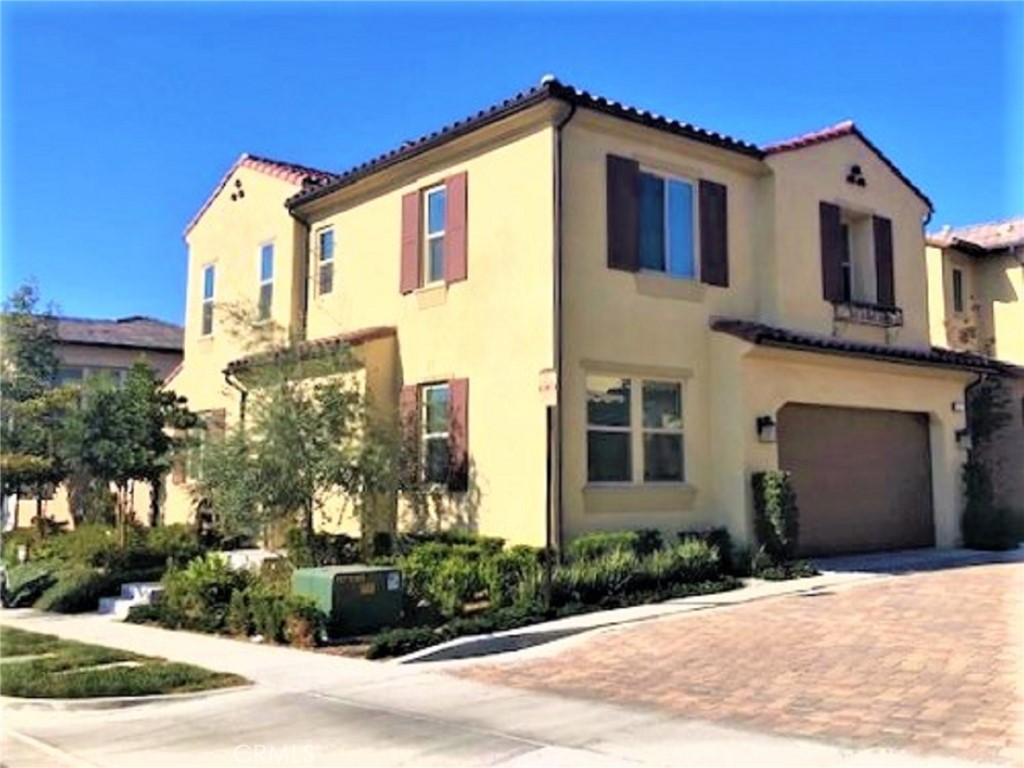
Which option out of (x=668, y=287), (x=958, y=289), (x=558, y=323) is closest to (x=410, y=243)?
(x=558, y=323)

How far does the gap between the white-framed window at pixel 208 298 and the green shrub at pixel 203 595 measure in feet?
35.2

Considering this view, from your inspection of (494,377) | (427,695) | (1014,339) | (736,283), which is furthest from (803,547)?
(1014,339)

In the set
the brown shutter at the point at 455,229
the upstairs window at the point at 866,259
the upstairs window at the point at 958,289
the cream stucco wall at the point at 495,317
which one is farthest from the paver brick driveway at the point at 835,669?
the upstairs window at the point at 958,289

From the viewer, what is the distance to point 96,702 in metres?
8.73

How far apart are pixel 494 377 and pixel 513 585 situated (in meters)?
3.91

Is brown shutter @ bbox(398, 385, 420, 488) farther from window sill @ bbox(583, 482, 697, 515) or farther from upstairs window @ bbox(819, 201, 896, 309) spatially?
upstairs window @ bbox(819, 201, 896, 309)

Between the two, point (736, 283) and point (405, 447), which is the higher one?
point (736, 283)

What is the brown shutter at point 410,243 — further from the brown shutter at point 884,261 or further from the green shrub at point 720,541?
the brown shutter at point 884,261

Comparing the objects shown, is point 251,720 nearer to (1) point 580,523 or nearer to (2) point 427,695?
(2) point 427,695

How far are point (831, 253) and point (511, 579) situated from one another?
379 inches

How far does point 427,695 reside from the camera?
8.67 metres

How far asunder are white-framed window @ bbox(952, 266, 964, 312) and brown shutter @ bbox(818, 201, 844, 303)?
1035 centimetres

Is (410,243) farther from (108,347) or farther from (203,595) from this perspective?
(108,347)

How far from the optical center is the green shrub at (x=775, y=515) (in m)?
15.6
